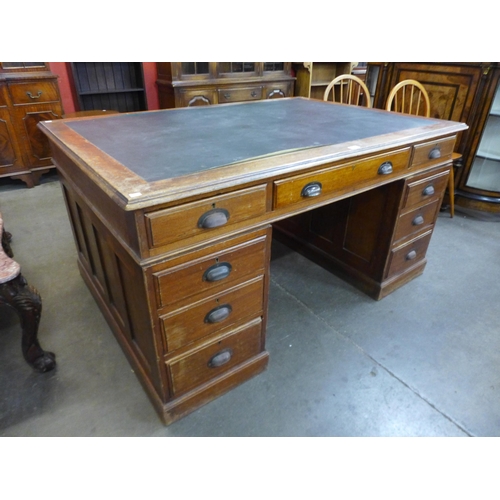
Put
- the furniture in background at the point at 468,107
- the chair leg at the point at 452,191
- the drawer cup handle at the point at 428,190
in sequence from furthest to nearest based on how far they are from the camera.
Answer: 1. the chair leg at the point at 452,191
2. the furniture in background at the point at 468,107
3. the drawer cup handle at the point at 428,190

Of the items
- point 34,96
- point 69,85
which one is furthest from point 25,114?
point 69,85

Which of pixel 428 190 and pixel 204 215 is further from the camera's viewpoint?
pixel 428 190

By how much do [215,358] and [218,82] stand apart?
2.86 m

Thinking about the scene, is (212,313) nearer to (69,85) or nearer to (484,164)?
(484,164)

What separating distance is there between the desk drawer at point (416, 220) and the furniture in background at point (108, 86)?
9.14 feet

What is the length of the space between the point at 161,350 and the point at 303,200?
64 centimetres

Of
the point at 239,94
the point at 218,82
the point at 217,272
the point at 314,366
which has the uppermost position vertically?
the point at 218,82

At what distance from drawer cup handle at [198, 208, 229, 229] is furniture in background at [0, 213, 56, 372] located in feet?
2.27

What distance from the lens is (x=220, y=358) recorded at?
130 cm

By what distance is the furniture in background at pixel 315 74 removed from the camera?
393cm

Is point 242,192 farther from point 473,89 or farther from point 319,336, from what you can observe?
point 473,89

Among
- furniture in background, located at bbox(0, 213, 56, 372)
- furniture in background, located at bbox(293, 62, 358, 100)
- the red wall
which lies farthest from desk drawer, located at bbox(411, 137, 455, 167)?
the red wall

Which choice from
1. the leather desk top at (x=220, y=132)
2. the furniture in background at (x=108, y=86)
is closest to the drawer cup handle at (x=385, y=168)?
the leather desk top at (x=220, y=132)

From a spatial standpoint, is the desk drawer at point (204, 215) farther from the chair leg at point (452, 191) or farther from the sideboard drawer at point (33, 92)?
the sideboard drawer at point (33, 92)
